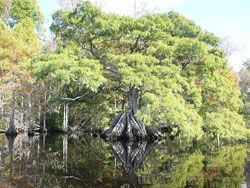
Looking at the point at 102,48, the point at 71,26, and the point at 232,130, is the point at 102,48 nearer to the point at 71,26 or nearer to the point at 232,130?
the point at 71,26

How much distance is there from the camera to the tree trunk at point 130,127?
13.2 metres

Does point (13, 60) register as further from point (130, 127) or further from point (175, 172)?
point (175, 172)

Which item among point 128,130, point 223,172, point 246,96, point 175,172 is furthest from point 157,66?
point 246,96

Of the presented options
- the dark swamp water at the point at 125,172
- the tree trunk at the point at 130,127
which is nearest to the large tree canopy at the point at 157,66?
the tree trunk at the point at 130,127

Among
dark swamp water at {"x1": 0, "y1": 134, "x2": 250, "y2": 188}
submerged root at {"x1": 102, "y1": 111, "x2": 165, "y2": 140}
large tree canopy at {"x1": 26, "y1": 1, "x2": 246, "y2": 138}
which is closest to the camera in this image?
dark swamp water at {"x1": 0, "y1": 134, "x2": 250, "y2": 188}

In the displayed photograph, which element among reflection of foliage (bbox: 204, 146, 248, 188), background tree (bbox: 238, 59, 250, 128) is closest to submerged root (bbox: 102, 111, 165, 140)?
reflection of foliage (bbox: 204, 146, 248, 188)

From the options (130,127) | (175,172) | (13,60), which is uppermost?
(13,60)

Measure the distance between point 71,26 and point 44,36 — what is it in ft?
60.8

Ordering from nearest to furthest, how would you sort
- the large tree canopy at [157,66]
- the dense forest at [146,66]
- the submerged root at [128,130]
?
1. the large tree canopy at [157,66]
2. the dense forest at [146,66]
3. the submerged root at [128,130]

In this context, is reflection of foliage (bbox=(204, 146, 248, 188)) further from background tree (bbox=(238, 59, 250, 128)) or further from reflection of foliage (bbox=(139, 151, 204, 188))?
background tree (bbox=(238, 59, 250, 128))

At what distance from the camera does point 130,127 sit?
1338 cm

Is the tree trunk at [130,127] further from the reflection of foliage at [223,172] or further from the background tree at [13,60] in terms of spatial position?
the background tree at [13,60]

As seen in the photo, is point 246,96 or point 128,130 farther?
point 246,96

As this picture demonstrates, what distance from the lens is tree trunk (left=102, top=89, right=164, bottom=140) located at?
13.2m
